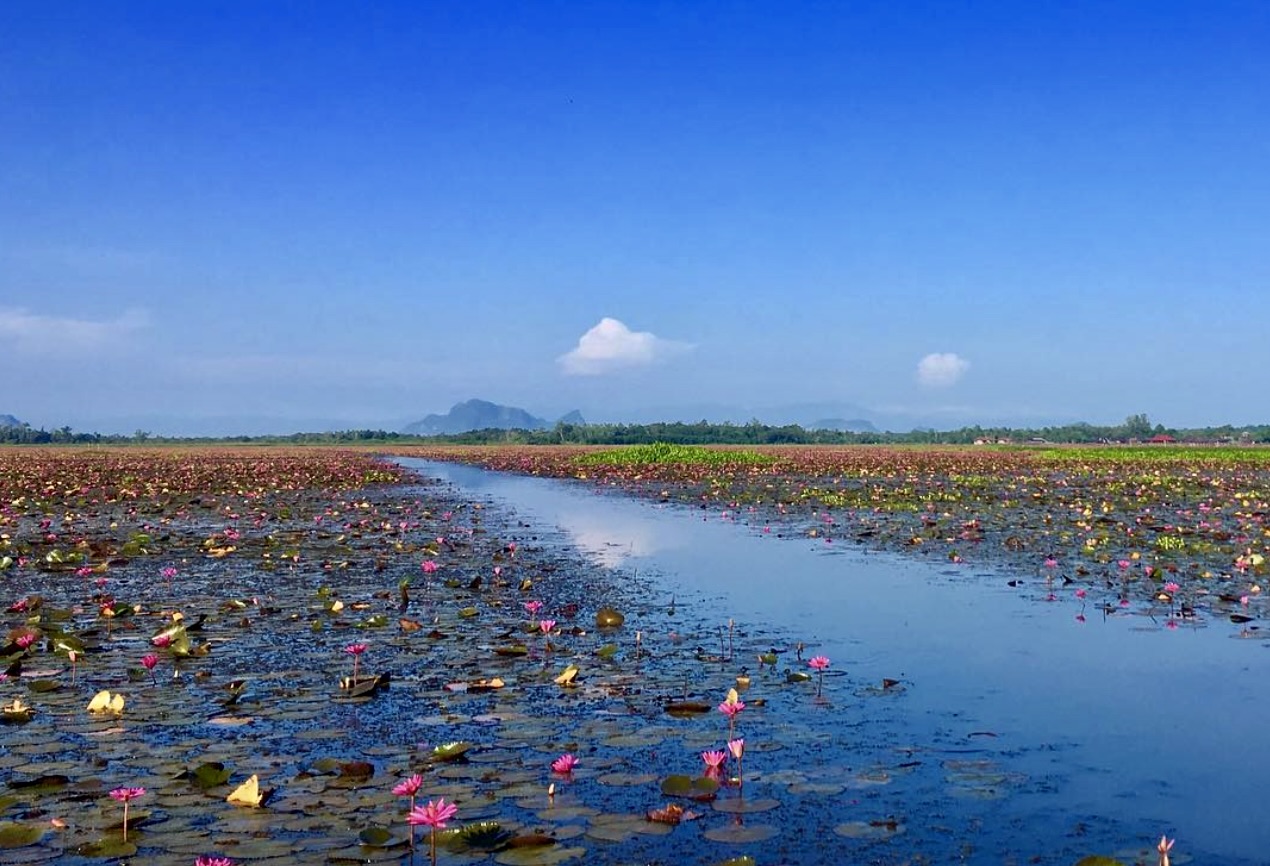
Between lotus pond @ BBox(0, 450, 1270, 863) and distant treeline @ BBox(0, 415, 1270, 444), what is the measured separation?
9569 cm

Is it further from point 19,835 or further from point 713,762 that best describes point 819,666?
point 19,835

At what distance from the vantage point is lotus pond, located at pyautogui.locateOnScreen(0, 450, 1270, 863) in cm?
417

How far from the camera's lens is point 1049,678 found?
693 centimetres

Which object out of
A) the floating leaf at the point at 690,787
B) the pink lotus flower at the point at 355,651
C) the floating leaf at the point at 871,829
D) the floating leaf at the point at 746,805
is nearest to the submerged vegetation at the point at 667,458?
the pink lotus flower at the point at 355,651

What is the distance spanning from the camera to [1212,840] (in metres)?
4.10

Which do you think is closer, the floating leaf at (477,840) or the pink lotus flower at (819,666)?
the floating leaf at (477,840)

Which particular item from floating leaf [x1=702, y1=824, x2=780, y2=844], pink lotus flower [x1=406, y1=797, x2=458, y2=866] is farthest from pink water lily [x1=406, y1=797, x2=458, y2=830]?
floating leaf [x1=702, y1=824, x2=780, y2=844]

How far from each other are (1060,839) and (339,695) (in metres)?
4.33

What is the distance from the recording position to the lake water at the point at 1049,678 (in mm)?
4457

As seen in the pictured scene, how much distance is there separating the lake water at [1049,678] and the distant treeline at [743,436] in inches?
3730

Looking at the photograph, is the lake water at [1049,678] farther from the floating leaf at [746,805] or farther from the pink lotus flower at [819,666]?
the floating leaf at [746,805]

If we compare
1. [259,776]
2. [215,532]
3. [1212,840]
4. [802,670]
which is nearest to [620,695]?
[802,670]

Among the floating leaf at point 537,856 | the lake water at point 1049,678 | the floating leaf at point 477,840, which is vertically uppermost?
the floating leaf at point 477,840

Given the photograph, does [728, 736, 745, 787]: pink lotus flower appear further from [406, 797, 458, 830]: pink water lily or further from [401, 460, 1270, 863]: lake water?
[406, 797, 458, 830]: pink water lily
